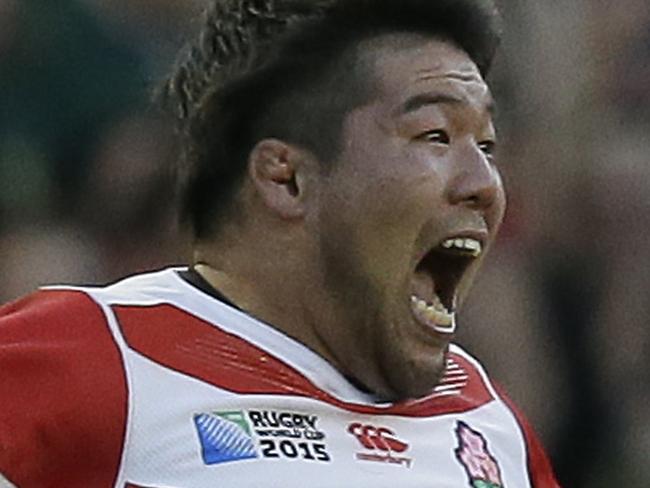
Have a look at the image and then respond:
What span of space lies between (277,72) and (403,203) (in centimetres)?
23

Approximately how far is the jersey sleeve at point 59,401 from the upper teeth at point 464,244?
43 centimetres

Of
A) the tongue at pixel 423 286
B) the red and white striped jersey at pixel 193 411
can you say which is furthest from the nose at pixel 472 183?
the red and white striped jersey at pixel 193 411

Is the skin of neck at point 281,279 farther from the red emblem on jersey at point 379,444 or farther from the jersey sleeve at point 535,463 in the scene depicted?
the jersey sleeve at point 535,463

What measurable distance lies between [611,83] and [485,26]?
232 cm

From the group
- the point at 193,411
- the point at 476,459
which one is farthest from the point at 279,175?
the point at 476,459

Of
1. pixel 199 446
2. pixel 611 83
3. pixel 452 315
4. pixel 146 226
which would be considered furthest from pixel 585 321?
pixel 199 446

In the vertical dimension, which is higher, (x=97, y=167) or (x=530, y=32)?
(x=530, y=32)

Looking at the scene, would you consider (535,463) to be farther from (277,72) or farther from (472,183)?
(277,72)

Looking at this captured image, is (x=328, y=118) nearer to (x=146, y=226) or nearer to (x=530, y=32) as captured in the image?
(x=146, y=226)

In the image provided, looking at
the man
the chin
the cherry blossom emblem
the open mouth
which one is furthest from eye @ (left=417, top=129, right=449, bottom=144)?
the cherry blossom emblem

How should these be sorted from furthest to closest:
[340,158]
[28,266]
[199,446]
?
[28,266] < [340,158] < [199,446]

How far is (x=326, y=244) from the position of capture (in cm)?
262

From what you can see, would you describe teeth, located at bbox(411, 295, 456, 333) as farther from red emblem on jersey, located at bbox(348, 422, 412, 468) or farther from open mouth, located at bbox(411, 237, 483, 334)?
red emblem on jersey, located at bbox(348, 422, 412, 468)

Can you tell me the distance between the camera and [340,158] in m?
2.60
